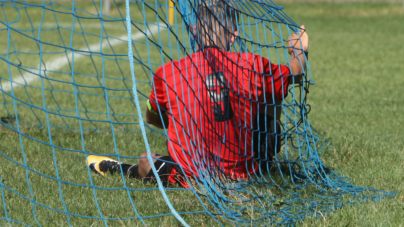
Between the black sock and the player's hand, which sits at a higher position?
the player's hand

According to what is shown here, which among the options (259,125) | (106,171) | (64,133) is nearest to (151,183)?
(106,171)

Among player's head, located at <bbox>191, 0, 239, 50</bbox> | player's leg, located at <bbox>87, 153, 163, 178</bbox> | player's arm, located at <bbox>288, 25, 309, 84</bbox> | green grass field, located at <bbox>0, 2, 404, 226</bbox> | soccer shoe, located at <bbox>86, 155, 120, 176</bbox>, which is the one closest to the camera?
green grass field, located at <bbox>0, 2, 404, 226</bbox>

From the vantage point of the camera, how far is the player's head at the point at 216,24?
8.40ft

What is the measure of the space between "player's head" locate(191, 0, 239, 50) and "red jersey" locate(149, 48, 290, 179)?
92mm

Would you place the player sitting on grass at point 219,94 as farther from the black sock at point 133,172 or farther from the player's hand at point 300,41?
the black sock at point 133,172

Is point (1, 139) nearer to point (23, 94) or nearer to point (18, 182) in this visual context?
point (18, 182)

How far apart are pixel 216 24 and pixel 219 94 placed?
429mm

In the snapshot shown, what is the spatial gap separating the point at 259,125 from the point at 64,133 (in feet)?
6.59

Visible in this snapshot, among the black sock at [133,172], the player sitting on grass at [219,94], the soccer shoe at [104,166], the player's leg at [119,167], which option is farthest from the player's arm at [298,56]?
the soccer shoe at [104,166]

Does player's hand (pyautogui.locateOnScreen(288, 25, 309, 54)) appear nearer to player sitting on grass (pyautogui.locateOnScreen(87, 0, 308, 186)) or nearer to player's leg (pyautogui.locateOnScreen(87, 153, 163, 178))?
player sitting on grass (pyautogui.locateOnScreen(87, 0, 308, 186))

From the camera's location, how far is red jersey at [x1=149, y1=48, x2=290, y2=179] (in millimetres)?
2576

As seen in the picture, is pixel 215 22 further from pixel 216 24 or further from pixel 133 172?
pixel 133 172

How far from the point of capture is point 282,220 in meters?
2.31

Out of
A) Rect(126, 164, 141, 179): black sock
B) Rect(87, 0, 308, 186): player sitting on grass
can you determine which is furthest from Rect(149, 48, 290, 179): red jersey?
Rect(126, 164, 141, 179): black sock
